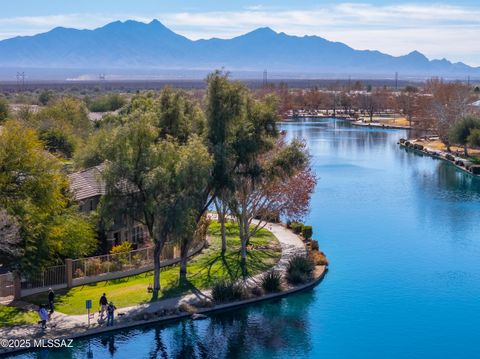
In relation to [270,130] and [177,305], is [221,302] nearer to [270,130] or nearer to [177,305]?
[177,305]

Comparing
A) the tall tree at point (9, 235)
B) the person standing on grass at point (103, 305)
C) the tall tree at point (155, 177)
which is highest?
the tall tree at point (155, 177)

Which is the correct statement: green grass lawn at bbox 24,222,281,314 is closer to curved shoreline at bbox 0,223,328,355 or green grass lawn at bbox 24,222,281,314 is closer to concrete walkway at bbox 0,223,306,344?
concrete walkway at bbox 0,223,306,344

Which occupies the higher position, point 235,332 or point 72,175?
point 72,175

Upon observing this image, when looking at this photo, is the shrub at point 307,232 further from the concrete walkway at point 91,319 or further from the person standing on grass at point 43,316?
the person standing on grass at point 43,316

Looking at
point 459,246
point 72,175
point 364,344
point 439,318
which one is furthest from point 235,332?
point 459,246

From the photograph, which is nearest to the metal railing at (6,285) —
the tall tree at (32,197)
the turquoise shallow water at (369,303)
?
the tall tree at (32,197)

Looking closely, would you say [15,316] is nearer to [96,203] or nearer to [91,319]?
[91,319]
